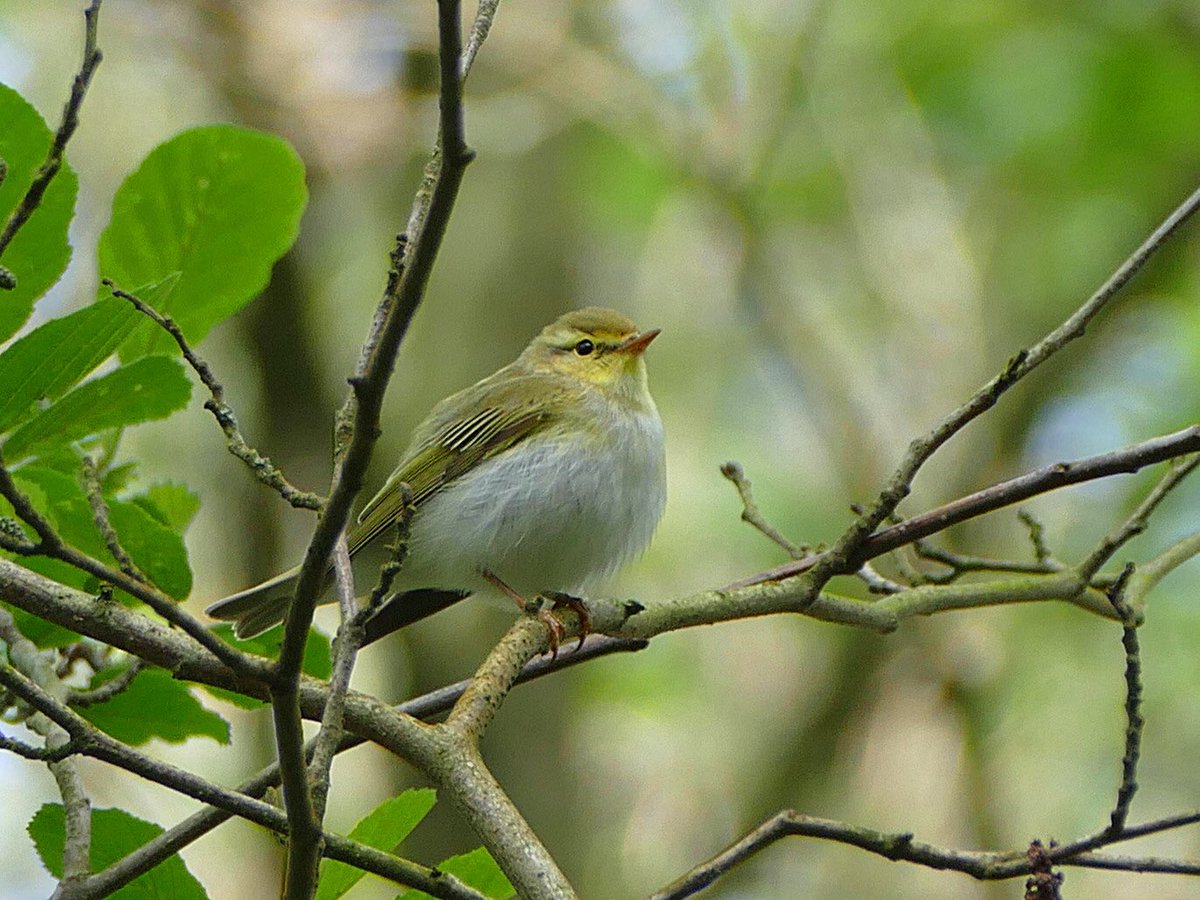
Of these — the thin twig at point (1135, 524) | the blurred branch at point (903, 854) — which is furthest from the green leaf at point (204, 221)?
the thin twig at point (1135, 524)

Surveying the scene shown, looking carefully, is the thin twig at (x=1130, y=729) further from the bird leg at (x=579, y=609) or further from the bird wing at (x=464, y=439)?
the bird wing at (x=464, y=439)

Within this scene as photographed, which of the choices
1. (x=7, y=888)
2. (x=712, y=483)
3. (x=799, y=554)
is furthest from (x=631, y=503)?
(x=7, y=888)

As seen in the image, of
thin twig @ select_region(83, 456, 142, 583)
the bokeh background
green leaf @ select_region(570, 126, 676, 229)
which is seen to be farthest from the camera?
green leaf @ select_region(570, 126, 676, 229)

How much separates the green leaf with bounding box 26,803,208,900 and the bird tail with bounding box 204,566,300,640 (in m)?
1.59

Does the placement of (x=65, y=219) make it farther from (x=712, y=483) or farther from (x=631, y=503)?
(x=712, y=483)

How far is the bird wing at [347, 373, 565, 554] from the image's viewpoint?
395cm

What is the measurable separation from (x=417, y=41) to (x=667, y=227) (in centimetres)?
305

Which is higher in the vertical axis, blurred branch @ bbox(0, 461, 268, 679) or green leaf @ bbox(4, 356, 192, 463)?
green leaf @ bbox(4, 356, 192, 463)

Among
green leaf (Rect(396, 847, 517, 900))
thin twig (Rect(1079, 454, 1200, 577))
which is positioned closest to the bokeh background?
thin twig (Rect(1079, 454, 1200, 577))

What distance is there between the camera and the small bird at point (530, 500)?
12.5ft

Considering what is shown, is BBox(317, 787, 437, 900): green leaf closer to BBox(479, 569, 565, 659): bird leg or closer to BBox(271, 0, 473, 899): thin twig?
BBox(271, 0, 473, 899): thin twig

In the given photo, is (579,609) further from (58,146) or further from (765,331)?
(765,331)

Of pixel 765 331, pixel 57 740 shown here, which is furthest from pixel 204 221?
pixel 765 331

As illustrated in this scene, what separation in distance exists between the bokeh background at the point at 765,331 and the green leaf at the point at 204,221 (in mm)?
4347
